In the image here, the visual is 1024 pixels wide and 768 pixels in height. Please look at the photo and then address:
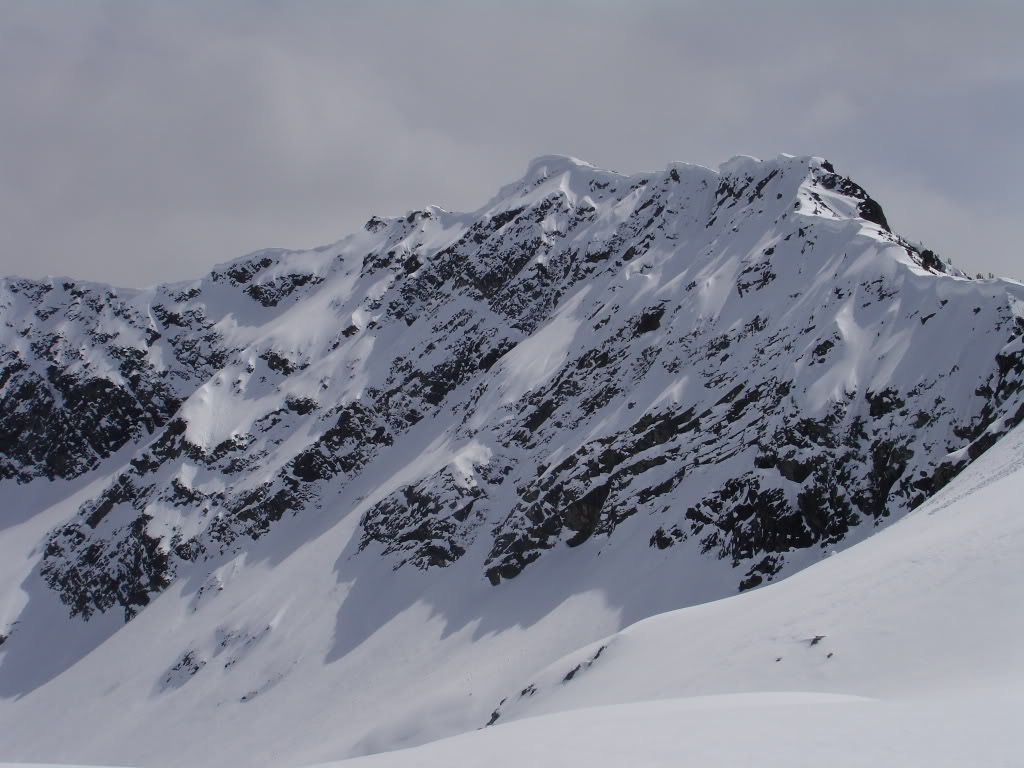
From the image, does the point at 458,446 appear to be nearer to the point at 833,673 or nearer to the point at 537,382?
the point at 537,382

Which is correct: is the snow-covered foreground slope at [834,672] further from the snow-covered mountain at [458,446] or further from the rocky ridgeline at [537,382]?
the snow-covered mountain at [458,446]

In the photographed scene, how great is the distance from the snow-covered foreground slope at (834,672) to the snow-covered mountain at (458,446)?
18809 mm

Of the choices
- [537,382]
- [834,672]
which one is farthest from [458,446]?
[834,672]

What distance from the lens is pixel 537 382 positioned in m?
85.2

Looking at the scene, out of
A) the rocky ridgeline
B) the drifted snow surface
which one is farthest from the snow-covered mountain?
the drifted snow surface

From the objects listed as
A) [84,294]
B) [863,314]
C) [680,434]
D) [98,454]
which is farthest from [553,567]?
[84,294]

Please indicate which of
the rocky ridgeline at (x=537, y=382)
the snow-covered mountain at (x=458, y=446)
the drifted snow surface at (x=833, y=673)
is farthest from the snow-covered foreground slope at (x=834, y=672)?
the snow-covered mountain at (x=458, y=446)

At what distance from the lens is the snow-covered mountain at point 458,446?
2201 inches

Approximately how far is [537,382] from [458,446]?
9.53m

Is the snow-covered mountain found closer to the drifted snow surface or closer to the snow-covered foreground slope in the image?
the drifted snow surface

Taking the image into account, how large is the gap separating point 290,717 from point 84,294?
92.4 m

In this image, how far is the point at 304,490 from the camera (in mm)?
93188

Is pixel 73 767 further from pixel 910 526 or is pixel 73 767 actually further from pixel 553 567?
pixel 553 567

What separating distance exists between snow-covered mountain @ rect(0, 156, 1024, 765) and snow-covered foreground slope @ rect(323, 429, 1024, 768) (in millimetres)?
18809
